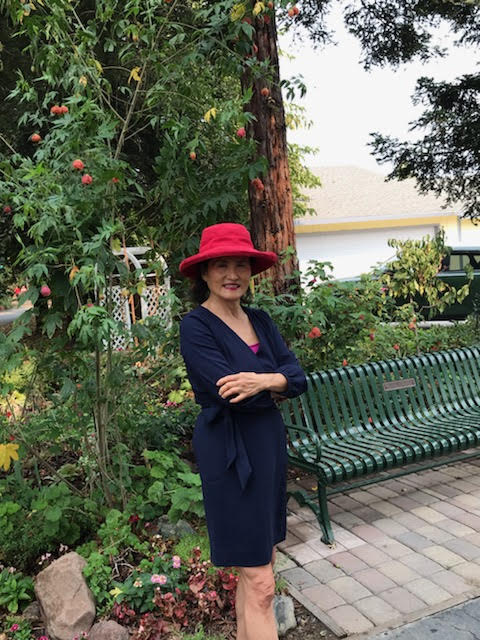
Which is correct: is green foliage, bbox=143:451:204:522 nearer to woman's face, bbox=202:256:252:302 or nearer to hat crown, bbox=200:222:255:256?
woman's face, bbox=202:256:252:302

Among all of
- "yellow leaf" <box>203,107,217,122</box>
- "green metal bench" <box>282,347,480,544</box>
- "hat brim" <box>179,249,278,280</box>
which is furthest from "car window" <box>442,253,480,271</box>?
"hat brim" <box>179,249,278,280</box>

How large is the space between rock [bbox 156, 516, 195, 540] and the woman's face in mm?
1736

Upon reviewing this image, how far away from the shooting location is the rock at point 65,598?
2744 mm

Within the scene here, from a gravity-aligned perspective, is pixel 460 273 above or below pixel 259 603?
above

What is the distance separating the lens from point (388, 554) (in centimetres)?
348

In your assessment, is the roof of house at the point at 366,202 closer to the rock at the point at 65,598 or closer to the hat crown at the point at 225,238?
the rock at the point at 65,598

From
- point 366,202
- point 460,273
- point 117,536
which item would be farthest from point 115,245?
point 366,202

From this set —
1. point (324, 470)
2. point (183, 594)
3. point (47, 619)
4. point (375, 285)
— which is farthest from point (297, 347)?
point (47, 619)

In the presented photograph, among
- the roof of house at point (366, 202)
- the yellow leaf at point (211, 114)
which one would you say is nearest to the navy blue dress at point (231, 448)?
the yellow leaf at point (211, 114)

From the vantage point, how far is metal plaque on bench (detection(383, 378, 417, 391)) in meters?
4.66

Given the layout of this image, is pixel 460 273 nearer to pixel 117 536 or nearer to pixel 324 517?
pixel 324 517

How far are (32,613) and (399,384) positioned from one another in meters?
3.06

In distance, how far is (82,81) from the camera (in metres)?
3.16

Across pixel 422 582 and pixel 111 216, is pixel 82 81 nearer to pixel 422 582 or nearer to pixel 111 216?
pixel 111 216
